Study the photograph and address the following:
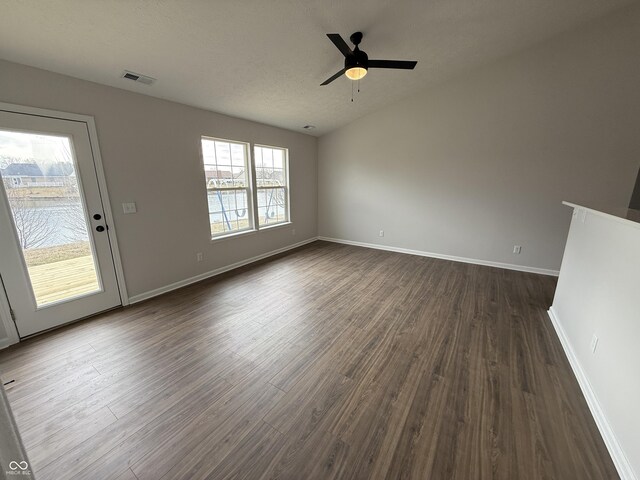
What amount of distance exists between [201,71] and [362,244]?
14.0 ft

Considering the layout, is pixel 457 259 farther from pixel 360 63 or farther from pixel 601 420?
pixel 360 63

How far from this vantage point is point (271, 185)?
5027 mm

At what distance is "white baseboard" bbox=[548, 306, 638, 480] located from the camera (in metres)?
1.31

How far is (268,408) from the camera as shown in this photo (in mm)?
1692

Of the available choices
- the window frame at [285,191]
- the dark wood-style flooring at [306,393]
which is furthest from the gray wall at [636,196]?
the window frame at [285,191]

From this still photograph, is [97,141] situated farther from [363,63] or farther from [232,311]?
[363,63]

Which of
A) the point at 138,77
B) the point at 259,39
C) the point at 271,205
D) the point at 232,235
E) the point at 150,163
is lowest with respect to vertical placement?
the point at 232,235

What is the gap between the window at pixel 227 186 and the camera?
3.89 m

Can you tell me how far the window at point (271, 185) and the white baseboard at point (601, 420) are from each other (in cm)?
442

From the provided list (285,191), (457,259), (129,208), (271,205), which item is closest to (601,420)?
(457,259)

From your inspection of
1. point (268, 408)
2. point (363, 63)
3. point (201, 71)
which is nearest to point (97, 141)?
point (201, 71)

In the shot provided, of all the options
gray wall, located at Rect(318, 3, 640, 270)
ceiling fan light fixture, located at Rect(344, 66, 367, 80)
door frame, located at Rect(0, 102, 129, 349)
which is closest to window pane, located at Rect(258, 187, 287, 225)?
gray wall, located at Rect(318, 3, 640, 270)

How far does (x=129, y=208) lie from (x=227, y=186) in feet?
4.85

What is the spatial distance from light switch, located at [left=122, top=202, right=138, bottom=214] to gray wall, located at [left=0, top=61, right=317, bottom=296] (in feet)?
0.16
